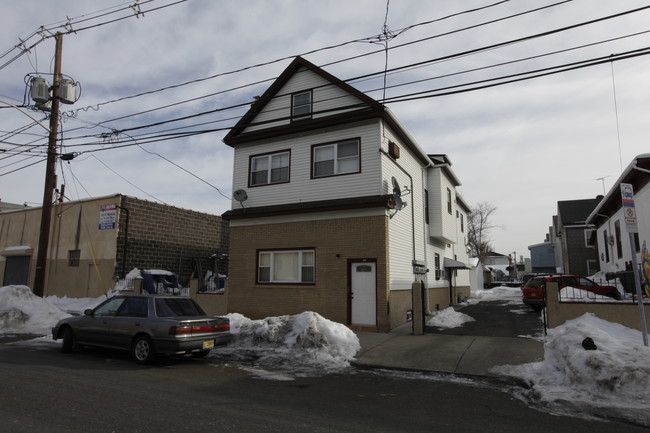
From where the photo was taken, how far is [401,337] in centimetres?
1259

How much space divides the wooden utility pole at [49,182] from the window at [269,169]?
8.00 metres

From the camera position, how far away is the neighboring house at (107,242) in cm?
2242

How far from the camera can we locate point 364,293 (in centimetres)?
1413

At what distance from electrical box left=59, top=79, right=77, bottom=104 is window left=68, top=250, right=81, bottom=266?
10.3m

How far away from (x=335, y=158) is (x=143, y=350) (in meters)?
9.17

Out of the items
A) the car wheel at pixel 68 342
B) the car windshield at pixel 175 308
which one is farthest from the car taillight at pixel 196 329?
the car wheel at pixel 68 342

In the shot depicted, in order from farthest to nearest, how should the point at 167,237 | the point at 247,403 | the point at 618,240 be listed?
the point at 167,237, the point at 618,240, the point at 247,403

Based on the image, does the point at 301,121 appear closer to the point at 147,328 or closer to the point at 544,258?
the point at 147,328

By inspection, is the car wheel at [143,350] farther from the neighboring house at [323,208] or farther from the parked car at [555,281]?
the parked car at [555,281]

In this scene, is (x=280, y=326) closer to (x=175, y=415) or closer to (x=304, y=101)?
(x=175, y=415)

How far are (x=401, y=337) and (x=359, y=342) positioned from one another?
1.65m

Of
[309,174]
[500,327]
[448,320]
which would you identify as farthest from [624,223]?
[309,174]

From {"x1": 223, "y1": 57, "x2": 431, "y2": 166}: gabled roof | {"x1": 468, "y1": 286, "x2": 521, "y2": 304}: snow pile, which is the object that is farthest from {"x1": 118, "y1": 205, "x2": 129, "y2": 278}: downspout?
{"x1": 468, "y1": 286, "x2": 521, "y2": 304}: snow pile

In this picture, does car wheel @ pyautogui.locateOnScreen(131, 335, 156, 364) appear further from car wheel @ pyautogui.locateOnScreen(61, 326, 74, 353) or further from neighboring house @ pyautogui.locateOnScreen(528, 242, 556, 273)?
neighboring house @ pyautogui.locateOnScreen(528, 242, 556, 273)
